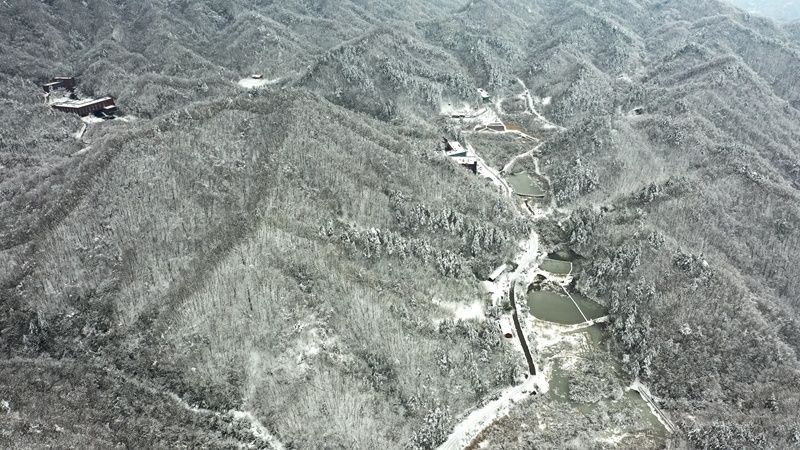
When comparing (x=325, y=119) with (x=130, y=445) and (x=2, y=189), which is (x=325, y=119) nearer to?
(x=2, y=189)

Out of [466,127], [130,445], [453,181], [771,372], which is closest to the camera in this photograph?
[130,445]

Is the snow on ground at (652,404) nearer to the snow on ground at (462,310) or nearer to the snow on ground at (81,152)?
the snow on ground at (462,310)

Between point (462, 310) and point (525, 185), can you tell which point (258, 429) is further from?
point (525, 185)

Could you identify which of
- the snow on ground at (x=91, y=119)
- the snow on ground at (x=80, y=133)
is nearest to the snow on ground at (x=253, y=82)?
the snow on ground at (x=91, y=119)

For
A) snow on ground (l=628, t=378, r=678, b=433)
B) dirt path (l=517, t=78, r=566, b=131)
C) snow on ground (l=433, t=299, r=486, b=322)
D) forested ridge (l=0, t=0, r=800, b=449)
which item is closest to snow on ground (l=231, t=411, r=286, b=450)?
forested ridge (l=0, t=0, r=800, b=449)

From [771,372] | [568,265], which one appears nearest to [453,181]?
[568,265]

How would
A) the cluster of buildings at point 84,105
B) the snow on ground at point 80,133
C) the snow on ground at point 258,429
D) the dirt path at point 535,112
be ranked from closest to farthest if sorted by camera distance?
1. the snow on ground at point 258,429
2. the snow on ground at point 80,133
3. the cluster of buildings at point 84,105
4. the dirt path at point 535,112
